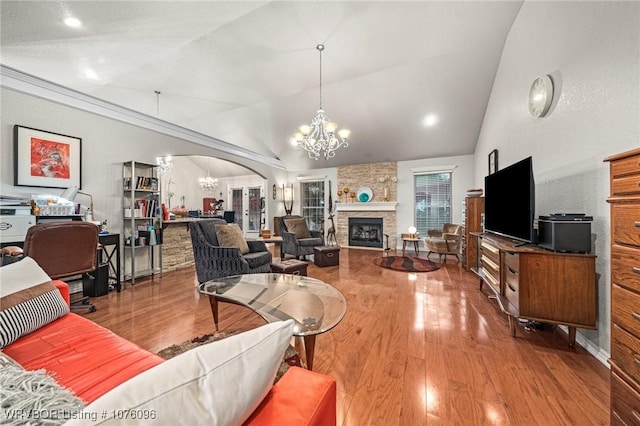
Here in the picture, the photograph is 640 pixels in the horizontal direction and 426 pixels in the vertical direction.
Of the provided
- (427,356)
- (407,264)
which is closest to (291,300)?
(427,356)

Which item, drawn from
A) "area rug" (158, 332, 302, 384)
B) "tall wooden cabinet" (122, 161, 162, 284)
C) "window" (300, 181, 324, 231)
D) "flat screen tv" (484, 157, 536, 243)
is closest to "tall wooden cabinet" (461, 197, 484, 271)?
"flat screen tv" (484, 157, 536, 243)

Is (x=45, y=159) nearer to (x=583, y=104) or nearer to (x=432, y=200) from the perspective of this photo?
(x=583, y=104)

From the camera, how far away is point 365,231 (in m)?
7.01

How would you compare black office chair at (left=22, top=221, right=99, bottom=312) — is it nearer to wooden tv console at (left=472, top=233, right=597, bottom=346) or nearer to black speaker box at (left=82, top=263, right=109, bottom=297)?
black speaker box at (left=82, top=263, right=109, bottom=297)

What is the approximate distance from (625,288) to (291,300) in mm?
1831

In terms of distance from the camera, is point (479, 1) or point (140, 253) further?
point (140, 253)

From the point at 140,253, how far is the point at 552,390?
496cm

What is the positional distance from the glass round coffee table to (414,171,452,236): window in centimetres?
501

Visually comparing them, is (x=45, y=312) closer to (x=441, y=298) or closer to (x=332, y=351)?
(x=332, y=351)

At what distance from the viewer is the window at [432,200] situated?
629 cm

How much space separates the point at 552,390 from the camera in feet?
4.86

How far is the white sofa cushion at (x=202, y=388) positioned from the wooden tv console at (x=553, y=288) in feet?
7.33

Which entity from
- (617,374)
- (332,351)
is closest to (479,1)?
(617,374)

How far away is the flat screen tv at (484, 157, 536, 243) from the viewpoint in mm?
2225
